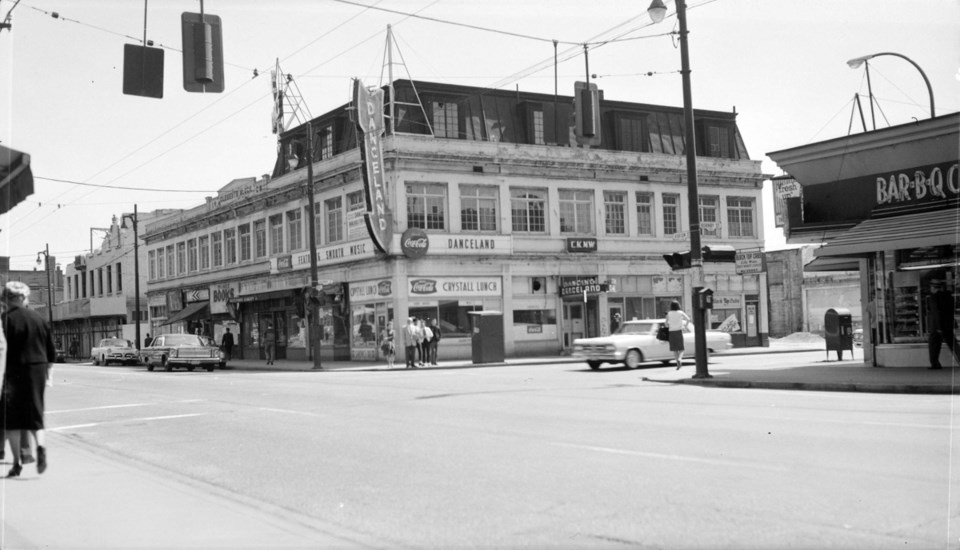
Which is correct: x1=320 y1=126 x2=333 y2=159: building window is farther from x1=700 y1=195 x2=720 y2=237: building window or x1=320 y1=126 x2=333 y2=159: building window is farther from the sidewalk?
the sidewalk

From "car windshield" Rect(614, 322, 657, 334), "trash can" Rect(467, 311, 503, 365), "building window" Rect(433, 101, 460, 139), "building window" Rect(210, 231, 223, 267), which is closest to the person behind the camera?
"car windshield" Rect(614, 322, 657, 334)

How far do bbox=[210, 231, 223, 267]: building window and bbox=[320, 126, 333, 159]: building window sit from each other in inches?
531

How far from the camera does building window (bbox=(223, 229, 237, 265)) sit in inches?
2064

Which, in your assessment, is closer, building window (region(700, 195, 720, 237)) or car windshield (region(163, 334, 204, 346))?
car windshield (region(163, 334, 204, 346))

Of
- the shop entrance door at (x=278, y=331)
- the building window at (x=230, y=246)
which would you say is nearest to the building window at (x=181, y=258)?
the building window at (x=230, y=246)

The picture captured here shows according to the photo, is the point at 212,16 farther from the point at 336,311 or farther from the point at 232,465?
the point at 336,311

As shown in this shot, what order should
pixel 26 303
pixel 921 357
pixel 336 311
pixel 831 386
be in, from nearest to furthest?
1. pixel 26 303
2. pixel 831 386
3. pixel 921 357
4. pixel 336 311

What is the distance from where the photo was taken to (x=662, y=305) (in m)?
43.6

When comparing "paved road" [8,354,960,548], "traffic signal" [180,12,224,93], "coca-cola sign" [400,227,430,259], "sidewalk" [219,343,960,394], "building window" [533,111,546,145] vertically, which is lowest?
"sidewalk" [219,343,960,394]

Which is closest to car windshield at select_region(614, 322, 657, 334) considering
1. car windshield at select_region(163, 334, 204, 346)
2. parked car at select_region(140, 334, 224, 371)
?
parked car at select_region(140, 334, 224, 371)

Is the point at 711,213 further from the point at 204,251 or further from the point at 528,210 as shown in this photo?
the point at 204,251

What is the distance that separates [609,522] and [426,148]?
3260cm

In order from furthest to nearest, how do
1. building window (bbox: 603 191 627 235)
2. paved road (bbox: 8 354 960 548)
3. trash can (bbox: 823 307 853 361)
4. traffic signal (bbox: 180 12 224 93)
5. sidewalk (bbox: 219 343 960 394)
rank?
building window (bbox: 603 191 627 235) < trash can (bbox: 823 307 853 361) < sidewalk (bbox: 219 343 960 394) < traffic signal (bbox: 180 12 224 93) < paved road (bbox: 8 354 960 548)

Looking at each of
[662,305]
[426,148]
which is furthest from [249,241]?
[662,305]
